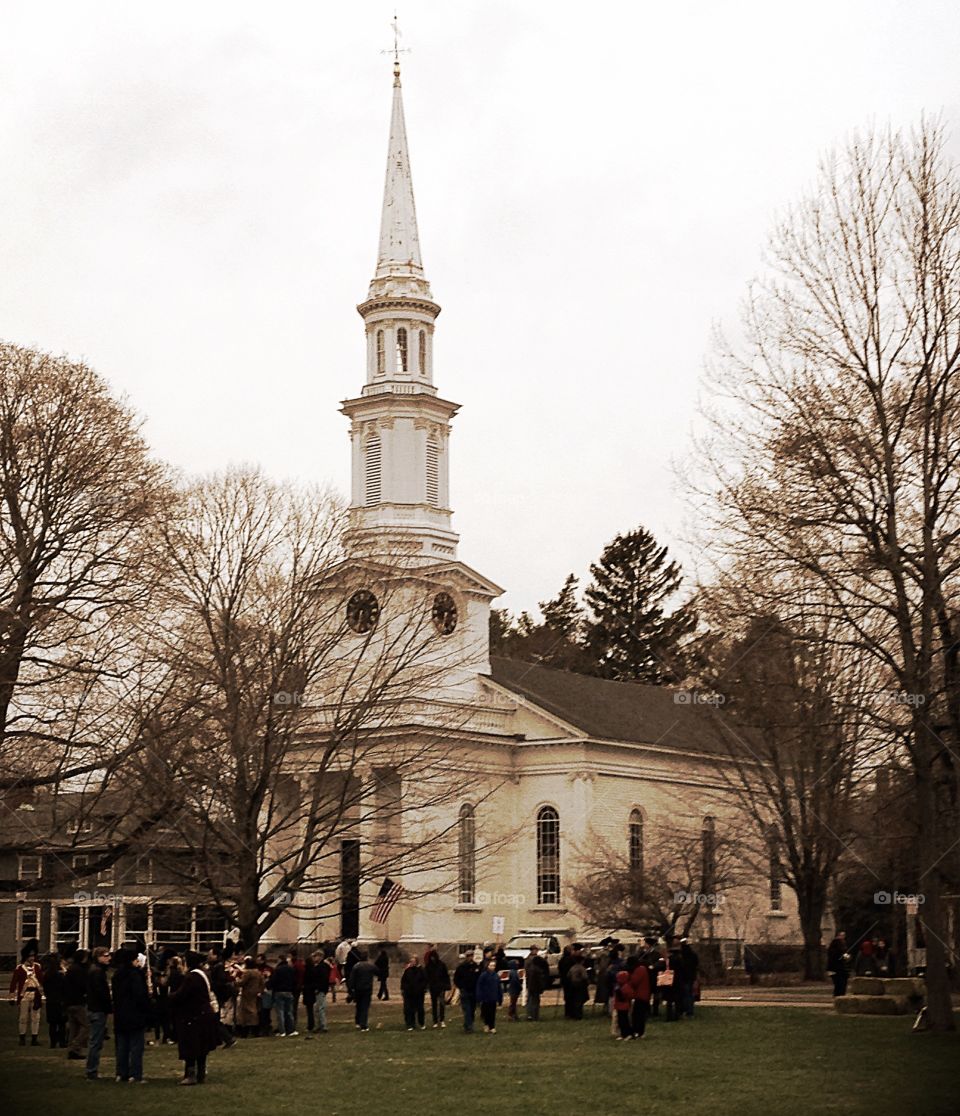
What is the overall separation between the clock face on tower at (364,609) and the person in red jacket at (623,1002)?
43.6 ft

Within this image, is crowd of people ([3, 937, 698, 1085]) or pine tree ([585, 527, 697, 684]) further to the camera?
pine tree ([585, 527, 697, 684])

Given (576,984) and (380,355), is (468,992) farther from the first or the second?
(380,355)

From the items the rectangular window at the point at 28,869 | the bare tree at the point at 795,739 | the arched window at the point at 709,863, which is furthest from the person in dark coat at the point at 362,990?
the arched window at the point at 709,863

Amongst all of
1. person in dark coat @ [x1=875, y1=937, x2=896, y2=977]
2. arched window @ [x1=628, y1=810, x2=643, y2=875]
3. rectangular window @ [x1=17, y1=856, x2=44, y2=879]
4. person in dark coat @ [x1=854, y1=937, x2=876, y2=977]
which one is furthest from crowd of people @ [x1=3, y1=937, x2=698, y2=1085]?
arched window @ [x1=628, y1=810, x2=643, y2=875]

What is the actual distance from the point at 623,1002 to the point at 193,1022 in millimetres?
9483

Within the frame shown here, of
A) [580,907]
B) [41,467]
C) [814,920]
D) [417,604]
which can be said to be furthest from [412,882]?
[41,467]

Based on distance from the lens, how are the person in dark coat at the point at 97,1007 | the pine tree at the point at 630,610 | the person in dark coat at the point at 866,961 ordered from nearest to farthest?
the person in dark coat at the point at 97,1007
the person in dark coat at the point at 866,961
the pine tree at the point at 630,610

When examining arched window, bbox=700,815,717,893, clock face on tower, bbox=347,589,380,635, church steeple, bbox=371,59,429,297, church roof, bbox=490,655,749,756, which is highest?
church steeple, bbox=371,59,429,297

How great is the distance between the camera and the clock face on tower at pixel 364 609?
4228 cm

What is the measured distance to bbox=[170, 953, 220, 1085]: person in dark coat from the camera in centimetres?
2345
